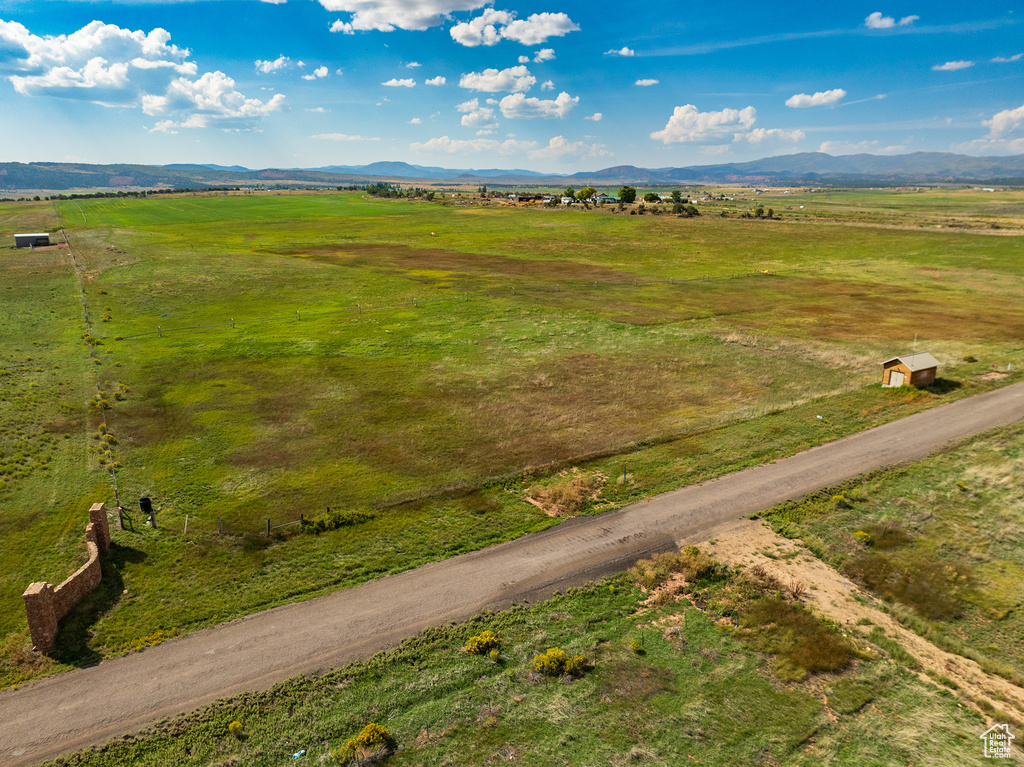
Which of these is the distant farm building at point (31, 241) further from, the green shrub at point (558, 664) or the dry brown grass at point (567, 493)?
the green shrub at point (558, 664)

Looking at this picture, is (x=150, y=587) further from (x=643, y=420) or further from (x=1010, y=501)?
(x=1010, y=501)

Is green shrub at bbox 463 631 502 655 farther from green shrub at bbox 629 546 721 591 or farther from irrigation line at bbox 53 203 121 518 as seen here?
irrigation line at bbox 53 203 121 518

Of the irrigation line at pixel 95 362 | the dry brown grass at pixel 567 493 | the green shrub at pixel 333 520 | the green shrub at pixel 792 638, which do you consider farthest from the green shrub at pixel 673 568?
the irrigation line at pixel 95 362

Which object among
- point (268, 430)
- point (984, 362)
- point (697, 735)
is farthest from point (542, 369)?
point (984, 362)

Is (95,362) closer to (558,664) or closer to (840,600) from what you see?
(558,664)

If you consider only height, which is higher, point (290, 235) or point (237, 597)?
point (290, 235)
